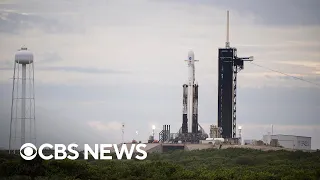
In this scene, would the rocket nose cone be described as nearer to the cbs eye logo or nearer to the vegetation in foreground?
the vegetation in foreground

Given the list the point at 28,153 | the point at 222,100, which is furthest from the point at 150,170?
the point at 222,100

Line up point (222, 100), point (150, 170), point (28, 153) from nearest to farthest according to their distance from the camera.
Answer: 1. point (28, 153)
2. point (150, 170)
3. point (222, 100)

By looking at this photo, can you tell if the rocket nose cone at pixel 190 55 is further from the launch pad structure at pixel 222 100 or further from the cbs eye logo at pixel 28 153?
the cbs eye logo at pixel 28 153

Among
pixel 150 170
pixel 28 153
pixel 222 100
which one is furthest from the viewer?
pixel 222 100

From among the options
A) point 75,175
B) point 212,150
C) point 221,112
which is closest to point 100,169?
point 75,175

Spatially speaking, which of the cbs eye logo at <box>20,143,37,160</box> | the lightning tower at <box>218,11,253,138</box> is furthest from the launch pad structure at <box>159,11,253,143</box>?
the cbs eye logo at <box>20,143,37,160</box>

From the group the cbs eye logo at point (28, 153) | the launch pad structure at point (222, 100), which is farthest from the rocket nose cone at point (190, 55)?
the cbs eye logo at point (28, 153)

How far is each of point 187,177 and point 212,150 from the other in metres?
38.9

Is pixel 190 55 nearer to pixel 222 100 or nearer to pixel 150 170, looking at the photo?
pixel 222 100

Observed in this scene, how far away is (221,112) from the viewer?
398 ft

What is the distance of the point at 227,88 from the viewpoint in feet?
397

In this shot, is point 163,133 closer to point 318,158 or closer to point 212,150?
point 212,150

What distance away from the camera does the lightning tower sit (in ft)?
396

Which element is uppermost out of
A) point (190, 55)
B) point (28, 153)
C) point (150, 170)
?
point (190, 55)
